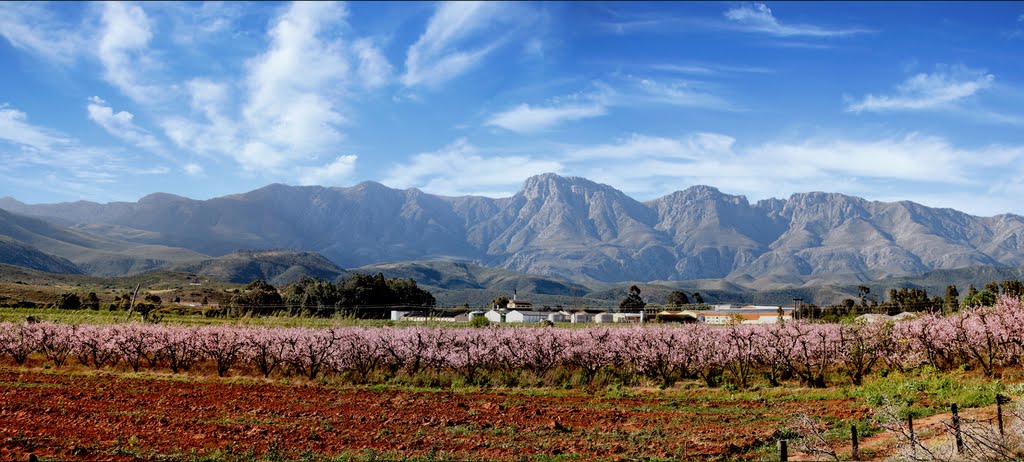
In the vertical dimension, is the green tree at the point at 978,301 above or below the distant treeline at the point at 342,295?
above

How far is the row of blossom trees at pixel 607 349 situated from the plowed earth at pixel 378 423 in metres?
3.40

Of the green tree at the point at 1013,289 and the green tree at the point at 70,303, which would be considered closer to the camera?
the green tree at the point at 1013,289

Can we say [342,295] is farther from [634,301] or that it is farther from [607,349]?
[634,301]

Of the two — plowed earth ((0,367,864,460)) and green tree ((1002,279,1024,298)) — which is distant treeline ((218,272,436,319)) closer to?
plowed earth ((0,367,864,460))

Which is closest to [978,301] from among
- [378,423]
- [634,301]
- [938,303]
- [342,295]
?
[378,423]

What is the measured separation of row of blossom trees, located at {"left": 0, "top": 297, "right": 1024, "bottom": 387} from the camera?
2755cm

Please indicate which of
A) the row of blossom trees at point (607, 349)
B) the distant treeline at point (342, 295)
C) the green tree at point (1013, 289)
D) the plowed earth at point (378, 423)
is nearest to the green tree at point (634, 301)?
the distant treeline at point (342, 295)

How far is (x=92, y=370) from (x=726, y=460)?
33.7 meters

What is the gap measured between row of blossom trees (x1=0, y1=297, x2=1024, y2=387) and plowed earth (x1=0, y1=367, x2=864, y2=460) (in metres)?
3.40

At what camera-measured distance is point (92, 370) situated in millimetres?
35281

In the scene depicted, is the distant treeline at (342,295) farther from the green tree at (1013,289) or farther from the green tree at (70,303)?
the green tree at (1013,289)

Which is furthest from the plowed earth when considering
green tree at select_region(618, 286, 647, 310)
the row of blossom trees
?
green tree at select_region(618, 286, 647, 310)

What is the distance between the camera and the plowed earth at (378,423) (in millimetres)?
14125

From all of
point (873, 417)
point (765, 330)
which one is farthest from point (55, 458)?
point (765, 330)
